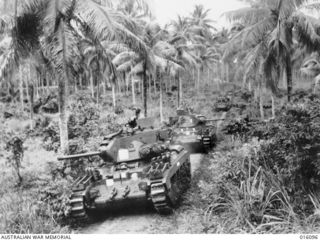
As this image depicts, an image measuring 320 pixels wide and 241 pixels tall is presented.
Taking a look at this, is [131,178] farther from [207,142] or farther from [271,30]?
[271,30]

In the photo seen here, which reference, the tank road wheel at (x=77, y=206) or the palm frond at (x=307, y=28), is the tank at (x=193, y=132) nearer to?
the palm frond at (x=307, y=28)

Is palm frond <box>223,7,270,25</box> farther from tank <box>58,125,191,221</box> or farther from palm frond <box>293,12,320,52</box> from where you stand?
tank <box>58,125,191,221</box>

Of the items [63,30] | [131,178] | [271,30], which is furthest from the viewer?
[271,30]

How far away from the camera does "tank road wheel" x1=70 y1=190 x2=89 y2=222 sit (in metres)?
6.51

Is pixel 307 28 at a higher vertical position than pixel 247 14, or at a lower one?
lower

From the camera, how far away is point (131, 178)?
743 cm

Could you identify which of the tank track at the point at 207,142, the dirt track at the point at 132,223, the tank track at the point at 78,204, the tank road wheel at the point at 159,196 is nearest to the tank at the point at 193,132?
the tank track at the point at 207,142

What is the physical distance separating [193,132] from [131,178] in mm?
5796

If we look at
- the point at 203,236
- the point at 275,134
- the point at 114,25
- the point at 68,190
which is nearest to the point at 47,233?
the point at 68,190

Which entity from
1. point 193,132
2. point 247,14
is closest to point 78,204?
point 193,132

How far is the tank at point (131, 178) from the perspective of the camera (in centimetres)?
670

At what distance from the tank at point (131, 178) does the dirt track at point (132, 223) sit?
18 cm

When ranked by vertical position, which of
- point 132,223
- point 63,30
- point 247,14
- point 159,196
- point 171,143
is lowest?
point 132,223

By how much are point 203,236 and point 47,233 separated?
8.10 feet
